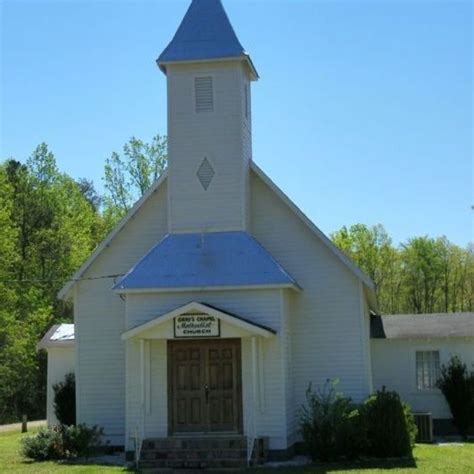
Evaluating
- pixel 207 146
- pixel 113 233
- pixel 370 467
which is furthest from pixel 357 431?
pixel 113 233

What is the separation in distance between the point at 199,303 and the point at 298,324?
11.6 ft

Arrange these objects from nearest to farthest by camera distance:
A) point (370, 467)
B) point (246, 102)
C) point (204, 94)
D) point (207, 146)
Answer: point (370, 467) < point (207, 146) < point (204, 94) < point (246, 102)

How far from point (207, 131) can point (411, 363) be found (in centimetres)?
1090

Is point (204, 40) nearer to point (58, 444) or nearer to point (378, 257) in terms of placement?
point (58, 444)

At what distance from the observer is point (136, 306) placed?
20969mm

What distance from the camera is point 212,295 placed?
2075 cm

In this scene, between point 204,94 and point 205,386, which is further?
point 204,94

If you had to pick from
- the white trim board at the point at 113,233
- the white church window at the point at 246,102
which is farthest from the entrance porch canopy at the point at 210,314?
the white church window at the point at 246,102

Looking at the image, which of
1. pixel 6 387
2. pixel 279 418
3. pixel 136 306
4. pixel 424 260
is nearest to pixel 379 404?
pixel 279 418

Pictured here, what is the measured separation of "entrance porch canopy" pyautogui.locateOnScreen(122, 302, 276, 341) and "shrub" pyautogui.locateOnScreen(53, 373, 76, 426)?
18.9 feet

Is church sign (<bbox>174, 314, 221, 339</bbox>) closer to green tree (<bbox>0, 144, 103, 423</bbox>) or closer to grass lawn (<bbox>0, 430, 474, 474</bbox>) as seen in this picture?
grass lawn (<bbox>0, 430, 474, 474</bbox>)

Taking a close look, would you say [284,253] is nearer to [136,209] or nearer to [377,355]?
[136,209]

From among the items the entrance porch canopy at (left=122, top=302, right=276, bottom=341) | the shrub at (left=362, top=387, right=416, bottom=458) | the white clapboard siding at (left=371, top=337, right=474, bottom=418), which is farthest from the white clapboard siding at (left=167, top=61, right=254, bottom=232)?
the white clapboard siding at (left=371, top=337, right=474, bottom=418)

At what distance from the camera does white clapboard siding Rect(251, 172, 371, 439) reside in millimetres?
22031
